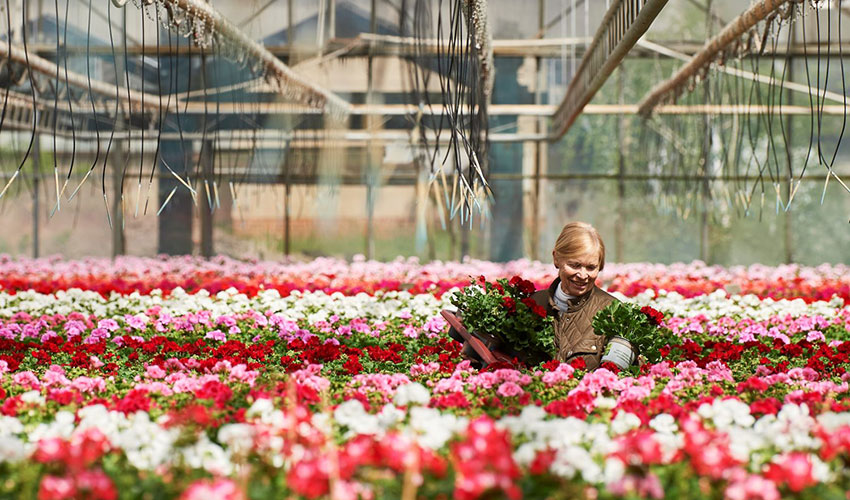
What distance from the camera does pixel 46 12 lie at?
10531mm

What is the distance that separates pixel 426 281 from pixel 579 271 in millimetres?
3936

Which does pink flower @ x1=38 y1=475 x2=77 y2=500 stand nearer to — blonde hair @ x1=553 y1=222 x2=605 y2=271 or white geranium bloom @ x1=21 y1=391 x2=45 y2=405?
white geranium bloom @ x1=21 y1=391 x2=45 y2=405

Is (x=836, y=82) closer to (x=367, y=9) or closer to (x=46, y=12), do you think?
(x=367, y=9)

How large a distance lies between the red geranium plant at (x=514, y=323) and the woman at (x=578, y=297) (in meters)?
0.07

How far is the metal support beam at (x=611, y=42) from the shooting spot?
360 cm

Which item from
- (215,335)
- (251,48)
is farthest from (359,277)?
(215,335)

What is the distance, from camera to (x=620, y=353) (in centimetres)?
299

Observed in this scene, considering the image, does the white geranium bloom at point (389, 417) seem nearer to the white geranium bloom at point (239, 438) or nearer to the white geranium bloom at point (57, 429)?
the white geranium bloom at point (239, 438)

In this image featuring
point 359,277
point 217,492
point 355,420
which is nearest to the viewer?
point 217,492

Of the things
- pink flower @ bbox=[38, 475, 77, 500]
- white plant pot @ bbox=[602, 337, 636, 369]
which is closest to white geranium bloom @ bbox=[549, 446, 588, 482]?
pink flower @ bbox=[38, 475, 77, 500]

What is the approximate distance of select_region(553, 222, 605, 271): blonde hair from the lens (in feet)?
10.2

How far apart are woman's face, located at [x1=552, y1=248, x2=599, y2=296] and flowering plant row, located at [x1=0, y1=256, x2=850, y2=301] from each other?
3.00 meters

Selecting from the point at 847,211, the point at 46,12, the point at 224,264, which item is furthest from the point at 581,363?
the point at 46,12

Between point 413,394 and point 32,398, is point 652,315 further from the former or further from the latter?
point 32,398
